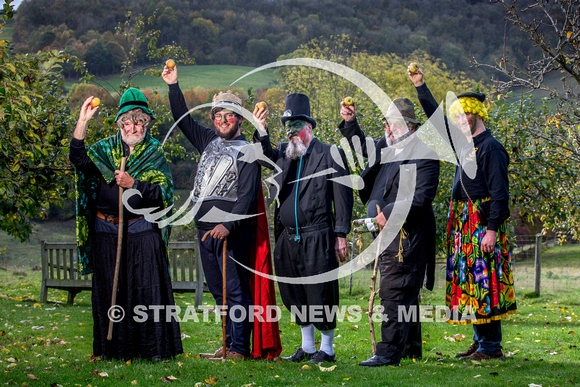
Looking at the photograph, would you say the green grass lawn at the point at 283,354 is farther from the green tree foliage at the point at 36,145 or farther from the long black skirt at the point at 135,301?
the green tree foliage at the point at 36,145

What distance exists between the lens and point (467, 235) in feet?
19.7

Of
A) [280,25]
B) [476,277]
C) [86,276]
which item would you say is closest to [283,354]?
[476,277]

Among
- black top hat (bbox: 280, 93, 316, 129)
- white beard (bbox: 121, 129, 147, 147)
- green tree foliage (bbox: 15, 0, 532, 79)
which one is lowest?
white beard (bbox: 121, 129, 147, 147)

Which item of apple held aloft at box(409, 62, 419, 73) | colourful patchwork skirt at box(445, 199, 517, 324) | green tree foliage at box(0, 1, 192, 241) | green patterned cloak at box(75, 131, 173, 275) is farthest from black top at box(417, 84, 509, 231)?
green tree foliage at box(0, 1, 192, 241)

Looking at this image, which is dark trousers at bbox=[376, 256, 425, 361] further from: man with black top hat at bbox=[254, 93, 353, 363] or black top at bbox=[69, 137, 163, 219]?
black top at bbox=[69, 137, 163, 219]

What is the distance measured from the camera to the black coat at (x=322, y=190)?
5828 mm

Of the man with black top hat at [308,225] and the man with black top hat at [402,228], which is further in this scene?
the man with black top hat at [308,225]

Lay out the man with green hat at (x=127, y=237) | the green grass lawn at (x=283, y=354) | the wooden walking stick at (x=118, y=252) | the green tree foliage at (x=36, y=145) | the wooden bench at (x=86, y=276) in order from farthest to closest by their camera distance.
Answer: the wooden bench at (x=86, y=276)
the green tree foliage at (x=36, y=145)
the man with green hat at (x=127, y=237)
the wooden walking stick at (x=118, y=252)
the green grass lawn at (x=283, y=354)

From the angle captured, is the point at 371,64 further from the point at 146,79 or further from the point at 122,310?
the point at 122,310

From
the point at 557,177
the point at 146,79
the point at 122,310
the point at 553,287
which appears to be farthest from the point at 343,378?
the point at 146,79

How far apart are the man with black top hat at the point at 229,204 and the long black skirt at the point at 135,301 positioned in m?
0.54

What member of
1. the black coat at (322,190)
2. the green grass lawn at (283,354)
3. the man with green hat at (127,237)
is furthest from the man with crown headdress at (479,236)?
the man with green hat at (127,237)

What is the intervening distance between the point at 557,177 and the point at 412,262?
561 centimetres

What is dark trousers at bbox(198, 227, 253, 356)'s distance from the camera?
5.82m
